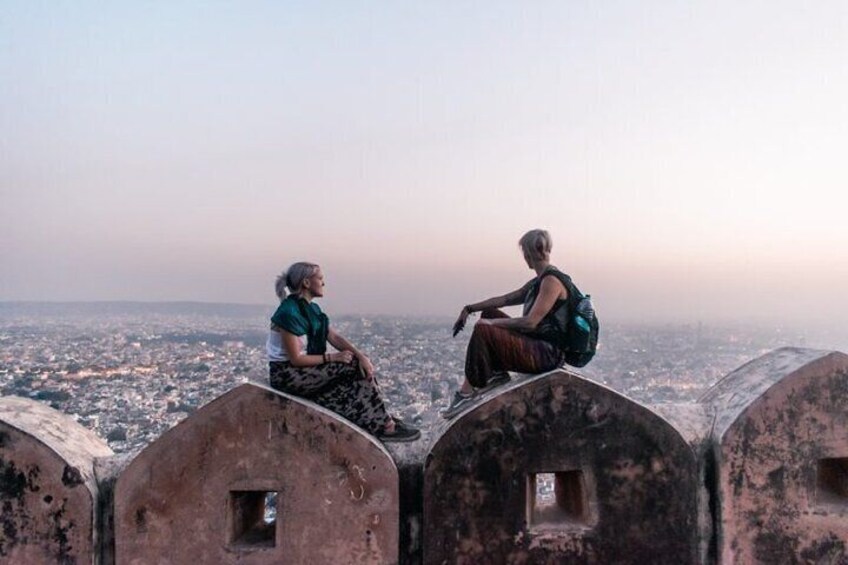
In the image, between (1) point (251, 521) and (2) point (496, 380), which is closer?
(1) point (251, 521)

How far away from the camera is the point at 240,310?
6469 cm

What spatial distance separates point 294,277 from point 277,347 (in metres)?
0.38

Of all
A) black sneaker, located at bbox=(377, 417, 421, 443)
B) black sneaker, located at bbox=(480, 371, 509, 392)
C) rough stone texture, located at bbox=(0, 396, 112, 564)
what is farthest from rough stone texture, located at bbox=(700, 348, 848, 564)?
rough stone texture, located at bbox=(0, 396, 112, 564)

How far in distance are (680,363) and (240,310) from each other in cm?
4926

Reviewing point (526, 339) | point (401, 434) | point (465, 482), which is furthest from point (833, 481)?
point (401, 434)

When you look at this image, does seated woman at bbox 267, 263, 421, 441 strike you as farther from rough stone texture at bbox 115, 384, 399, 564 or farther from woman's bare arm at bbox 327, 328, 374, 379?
rough stone texture at bbox 115, 384, 399, 564

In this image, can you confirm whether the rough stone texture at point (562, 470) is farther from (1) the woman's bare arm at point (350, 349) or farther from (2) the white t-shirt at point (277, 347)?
(2) the white t-shirt at point (277, 347)

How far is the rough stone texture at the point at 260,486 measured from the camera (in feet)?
10.3

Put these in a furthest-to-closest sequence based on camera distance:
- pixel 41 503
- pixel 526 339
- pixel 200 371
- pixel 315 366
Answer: pixel 200 371 < pixel 526 339 < pixel 315 366 < pixel 41 503

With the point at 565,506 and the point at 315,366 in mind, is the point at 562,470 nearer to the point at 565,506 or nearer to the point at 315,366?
the point at 565,506

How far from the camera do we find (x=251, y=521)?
3480 mm

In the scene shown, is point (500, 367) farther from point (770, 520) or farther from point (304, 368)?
point (770, 520)

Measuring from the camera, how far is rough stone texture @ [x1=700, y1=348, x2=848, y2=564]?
3.39m

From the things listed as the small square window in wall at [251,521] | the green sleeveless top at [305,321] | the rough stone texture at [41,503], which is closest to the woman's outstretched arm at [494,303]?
the green sleeveless top at [305,321]
